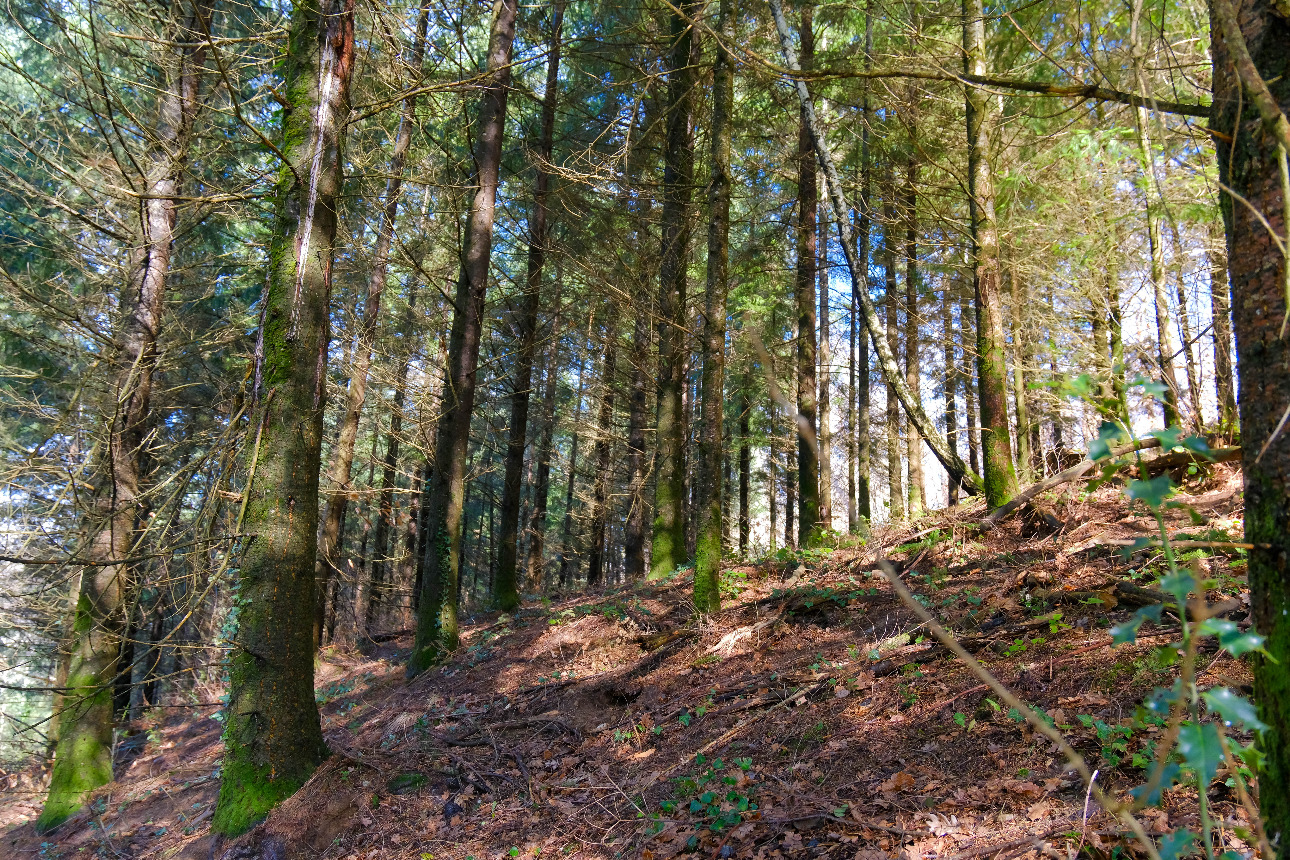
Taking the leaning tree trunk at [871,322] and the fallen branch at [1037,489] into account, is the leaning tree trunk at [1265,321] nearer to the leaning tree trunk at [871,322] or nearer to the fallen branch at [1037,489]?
the fallen branch at [1037,489]

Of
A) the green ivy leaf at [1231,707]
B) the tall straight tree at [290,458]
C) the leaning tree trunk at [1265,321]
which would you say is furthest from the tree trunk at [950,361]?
the green ivy leaf at [1231,707]

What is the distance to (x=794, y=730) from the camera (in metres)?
4.47

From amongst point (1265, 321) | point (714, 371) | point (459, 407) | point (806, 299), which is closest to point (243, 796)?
point (459, 407)

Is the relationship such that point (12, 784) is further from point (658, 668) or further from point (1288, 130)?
point (1288, 130)

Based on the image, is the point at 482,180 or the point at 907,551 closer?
the point at 907,551

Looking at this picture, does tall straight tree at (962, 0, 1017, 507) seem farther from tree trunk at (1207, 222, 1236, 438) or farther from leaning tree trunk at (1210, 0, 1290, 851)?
leaning tree trunk at (1210, 0, 1290, 851)

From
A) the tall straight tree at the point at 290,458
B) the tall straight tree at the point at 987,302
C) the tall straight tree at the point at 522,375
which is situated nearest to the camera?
the tall straight tree at the point at 290,458

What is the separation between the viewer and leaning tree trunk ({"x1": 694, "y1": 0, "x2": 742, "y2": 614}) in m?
6.84

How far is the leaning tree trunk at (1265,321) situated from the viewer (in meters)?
1.62

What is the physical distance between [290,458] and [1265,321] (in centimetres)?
512

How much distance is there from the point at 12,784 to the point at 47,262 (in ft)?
28.9

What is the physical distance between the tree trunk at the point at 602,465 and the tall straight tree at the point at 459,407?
516 centimetres

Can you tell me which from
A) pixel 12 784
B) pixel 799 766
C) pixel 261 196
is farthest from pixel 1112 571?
pixel 12 784

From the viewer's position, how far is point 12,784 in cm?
1070
